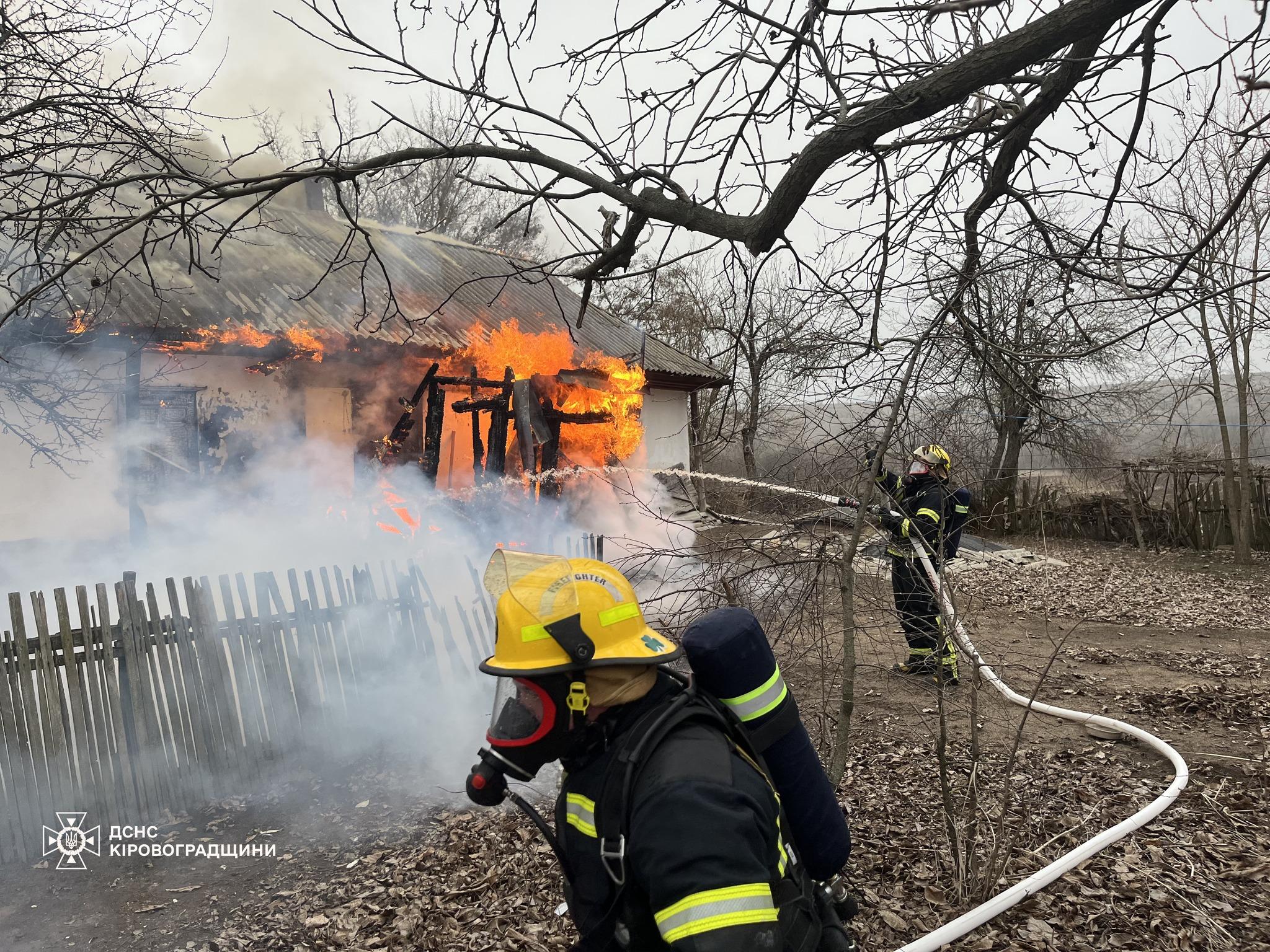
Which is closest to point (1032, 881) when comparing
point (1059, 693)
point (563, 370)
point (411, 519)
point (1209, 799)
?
point (1209, 799)

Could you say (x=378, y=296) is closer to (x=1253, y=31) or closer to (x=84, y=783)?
(x=84, y=783)

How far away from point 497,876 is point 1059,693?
5.05 meters

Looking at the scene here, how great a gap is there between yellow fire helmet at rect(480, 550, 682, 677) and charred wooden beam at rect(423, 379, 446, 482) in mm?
11818

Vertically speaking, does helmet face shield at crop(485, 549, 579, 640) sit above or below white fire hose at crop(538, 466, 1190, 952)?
above

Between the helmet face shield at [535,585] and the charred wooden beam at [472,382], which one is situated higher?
the charred wooden beam at [472,382]

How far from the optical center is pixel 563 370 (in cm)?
1520

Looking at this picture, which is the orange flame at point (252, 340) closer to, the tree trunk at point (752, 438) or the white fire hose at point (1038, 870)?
the tree trunk at point (752, 438)

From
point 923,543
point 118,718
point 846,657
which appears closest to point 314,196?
point 118,718

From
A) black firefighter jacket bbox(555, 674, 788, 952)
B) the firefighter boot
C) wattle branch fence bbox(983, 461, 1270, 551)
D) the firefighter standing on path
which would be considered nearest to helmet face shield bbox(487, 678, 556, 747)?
black firefighter jacket bbox(555, 674, 788, 952)

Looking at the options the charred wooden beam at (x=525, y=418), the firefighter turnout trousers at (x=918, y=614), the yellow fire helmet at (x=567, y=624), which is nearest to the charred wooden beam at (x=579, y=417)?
the charred wooden beam at (x=525, y=418)

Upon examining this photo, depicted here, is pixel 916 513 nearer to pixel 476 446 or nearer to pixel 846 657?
pixel 846 657

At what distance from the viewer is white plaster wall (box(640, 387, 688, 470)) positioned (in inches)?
710

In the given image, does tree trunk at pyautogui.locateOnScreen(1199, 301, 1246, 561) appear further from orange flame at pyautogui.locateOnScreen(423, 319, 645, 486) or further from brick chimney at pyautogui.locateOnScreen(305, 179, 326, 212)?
brick chimney at pyautogui.locateOnScreen(305, 179, 326, 212)

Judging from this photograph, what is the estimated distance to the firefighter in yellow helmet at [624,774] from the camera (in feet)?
4.78
